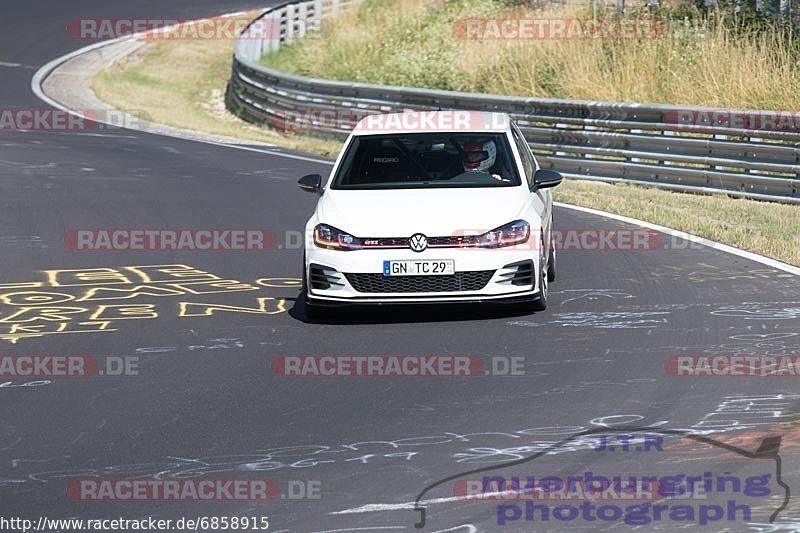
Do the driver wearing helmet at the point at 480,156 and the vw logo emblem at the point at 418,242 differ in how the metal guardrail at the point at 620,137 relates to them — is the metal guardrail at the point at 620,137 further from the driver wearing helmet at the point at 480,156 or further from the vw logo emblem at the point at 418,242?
the vw logo emblem at the point at 418,242

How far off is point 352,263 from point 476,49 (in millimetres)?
19330

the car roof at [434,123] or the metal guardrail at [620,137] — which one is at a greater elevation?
the car roof at [434,123]

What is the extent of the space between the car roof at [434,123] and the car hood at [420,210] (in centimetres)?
82

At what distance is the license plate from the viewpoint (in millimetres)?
10891

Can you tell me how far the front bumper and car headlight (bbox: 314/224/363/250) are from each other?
0.05 m

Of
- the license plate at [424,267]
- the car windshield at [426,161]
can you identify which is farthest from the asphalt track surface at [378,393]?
the car windshield at [426,161]

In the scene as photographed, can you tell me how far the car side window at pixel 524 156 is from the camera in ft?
40.1

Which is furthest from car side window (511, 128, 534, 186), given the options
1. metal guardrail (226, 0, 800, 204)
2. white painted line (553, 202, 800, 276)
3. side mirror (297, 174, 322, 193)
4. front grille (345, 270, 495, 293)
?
metal guardrail (226, 0, 800, 204)

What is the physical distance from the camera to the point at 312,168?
2192 cm

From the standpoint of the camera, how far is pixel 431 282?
10914mm

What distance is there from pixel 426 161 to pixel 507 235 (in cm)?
132

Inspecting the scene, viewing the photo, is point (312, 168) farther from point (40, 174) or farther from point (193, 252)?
point (193, 252)

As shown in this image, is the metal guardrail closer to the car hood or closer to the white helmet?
the white helmet

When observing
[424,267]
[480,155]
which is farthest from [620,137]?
[424,267]
